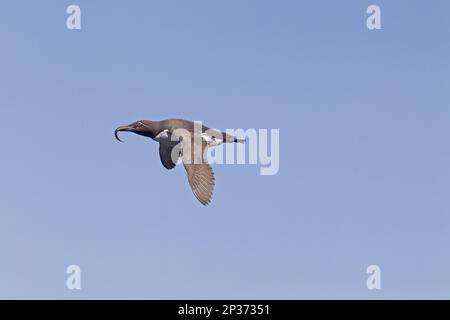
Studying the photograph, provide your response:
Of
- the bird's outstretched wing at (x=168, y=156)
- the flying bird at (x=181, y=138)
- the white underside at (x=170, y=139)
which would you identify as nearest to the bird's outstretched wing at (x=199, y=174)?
the flying bird at (x=181, y=138)

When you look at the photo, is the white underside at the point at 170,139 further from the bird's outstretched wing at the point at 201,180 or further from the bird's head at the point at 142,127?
the bird's outstretched wing at the point at 201,180

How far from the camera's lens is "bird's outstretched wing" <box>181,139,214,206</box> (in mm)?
26812

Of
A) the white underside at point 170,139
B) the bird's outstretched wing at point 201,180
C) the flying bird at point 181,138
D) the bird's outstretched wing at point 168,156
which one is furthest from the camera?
the bird's outstretched wing at point 168,156

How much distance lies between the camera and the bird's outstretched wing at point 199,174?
88.0 feet

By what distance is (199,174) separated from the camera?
27.4m

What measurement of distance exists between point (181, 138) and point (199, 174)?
10.3 ft

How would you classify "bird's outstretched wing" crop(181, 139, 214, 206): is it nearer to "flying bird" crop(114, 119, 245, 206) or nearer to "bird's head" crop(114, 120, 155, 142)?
"flying bird" crop(114, 119, 245, 206)

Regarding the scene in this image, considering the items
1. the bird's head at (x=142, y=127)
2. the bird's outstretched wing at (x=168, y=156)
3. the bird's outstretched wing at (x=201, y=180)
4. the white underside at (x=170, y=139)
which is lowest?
the bird's outstretched wing at (x=201, y=180)

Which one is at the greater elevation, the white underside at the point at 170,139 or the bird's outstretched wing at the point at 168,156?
the white underside at the point at 170,139

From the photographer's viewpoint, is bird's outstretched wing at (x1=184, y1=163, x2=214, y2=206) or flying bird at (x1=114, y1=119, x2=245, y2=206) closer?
bird's outstretched wing at (x1=184, y1=163, x2=214, y2=206)

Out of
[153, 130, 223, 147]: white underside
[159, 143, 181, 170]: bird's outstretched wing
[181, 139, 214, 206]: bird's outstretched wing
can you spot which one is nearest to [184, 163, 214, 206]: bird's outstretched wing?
[181, 139, 214, 206]: bird's outstretched wing
